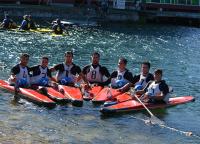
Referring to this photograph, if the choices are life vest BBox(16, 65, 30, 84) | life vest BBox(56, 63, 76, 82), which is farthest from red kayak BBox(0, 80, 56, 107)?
life vest BBox(56, 63, 76, 82)

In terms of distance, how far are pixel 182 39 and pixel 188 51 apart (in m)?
10.5

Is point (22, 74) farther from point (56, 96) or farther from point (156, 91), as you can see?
point (156, 91)

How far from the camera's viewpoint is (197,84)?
2492 centimetres

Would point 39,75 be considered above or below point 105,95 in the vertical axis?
above

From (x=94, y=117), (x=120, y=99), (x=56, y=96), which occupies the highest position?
(x=56, y=96)

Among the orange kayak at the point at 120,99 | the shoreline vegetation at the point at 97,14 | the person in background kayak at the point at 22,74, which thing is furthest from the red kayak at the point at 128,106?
the shoreline vegetation at the point at 97,14

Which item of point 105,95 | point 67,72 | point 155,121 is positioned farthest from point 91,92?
point 155,121

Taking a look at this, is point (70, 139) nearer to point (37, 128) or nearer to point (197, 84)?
point (37, 128)

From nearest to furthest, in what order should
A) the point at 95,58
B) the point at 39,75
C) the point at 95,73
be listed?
the point at 39,75
the point at 95,58
the point at 95,73

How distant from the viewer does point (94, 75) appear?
1945cm

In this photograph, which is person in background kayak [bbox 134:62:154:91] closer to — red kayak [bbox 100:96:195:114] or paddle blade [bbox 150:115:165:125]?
Result: red kayak [bbox 100:96:195:114]

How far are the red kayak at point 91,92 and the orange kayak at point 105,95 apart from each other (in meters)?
0.18

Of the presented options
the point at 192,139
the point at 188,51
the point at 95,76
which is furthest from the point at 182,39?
the point at 192,139

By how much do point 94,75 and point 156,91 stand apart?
3.08 m
